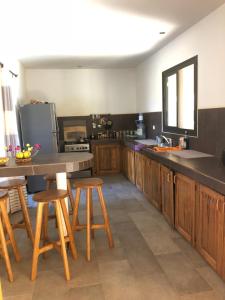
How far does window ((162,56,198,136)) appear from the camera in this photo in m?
3.70

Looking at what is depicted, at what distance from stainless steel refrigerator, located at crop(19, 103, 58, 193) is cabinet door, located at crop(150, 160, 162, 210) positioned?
→ 83.7 inches

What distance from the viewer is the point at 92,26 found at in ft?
11.0

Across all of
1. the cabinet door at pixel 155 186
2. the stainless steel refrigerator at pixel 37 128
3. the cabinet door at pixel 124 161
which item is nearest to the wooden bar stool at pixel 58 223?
the cabinet door at pixel 155 186

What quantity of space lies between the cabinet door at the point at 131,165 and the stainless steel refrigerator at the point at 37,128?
1.49 meters

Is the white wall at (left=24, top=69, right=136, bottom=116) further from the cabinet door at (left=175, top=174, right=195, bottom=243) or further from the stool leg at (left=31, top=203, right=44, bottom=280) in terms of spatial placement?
the stool leg at (left=31, top=203, right=44, bottom=280)

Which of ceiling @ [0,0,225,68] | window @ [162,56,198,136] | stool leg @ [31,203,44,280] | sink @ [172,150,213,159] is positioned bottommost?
stool leg @ [31,203,44,280]

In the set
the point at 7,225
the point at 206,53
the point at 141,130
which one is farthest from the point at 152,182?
the point at 7,225

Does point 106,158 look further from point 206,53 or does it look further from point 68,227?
point 68,227

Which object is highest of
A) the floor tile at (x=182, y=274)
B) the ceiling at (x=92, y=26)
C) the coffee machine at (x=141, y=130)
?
the ceiling at (x=92, y=26)

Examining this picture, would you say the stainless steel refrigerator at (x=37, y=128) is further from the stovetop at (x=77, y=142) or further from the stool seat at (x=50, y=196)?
the stool seat at (x=50, y=196)

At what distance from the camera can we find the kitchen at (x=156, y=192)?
2205 millimetres

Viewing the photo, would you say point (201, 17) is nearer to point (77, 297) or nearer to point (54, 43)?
point (54, 43)

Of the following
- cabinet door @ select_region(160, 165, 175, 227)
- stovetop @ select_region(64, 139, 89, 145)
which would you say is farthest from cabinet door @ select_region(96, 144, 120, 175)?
cabinet door @ select_region(160, 165, 175, 227)

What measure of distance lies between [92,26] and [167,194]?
2.32 meters
